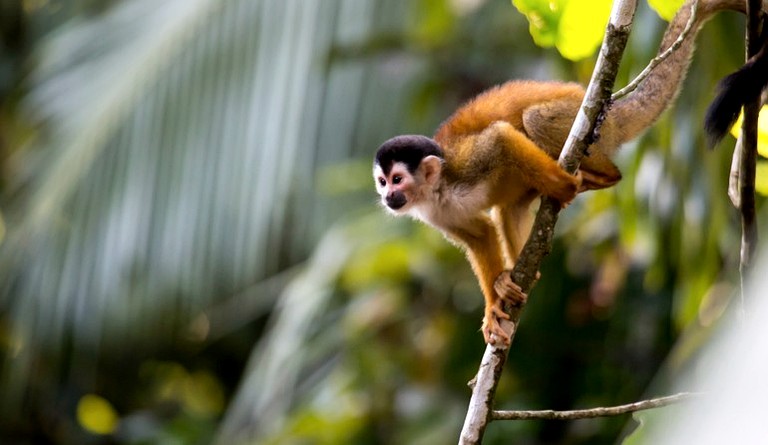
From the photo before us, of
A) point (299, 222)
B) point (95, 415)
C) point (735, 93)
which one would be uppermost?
point (735, 93)

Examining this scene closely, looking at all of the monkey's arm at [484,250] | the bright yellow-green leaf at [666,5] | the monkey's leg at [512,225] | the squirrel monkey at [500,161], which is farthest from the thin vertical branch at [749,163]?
the monkey's leg at [512,225]

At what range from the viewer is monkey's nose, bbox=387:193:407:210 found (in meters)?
3.08

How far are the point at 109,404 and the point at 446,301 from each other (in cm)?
345

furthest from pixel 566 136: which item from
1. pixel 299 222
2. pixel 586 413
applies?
pixel 299 222

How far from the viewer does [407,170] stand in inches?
118

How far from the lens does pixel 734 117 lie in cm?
189

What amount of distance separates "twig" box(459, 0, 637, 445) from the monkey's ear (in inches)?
37.0

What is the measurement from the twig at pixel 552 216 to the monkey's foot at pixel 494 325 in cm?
20

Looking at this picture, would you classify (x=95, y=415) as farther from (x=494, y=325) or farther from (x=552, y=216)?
(x=552, y=216)

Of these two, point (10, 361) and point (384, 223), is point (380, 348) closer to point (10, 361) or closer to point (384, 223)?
point (384, 223)

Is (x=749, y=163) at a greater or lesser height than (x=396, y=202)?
greater

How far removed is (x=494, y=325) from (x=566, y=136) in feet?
2.16

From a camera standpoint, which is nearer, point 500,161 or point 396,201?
point 500,161

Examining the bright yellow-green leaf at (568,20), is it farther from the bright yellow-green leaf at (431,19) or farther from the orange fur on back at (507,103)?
the bright yellow-green leaf at (431,19)
